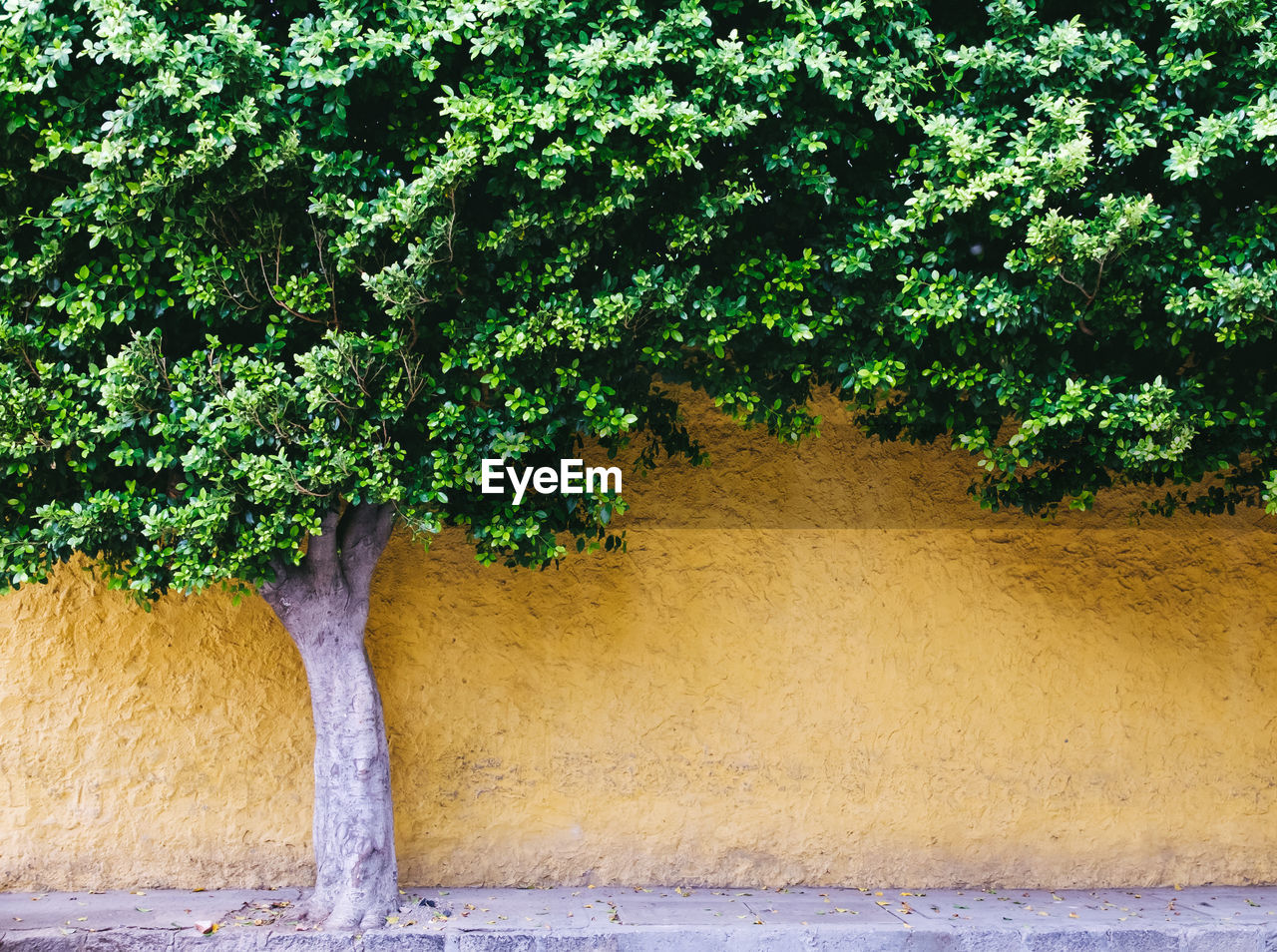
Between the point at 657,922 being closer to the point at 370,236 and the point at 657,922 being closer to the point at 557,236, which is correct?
the point at 557,236

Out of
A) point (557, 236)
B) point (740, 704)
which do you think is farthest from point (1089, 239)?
point (740, 704)

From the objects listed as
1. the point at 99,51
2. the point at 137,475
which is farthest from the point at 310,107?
the point at 137,475

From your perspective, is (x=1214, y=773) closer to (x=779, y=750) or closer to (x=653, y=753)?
(x=779, y=750)

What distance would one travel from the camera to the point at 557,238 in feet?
13.2

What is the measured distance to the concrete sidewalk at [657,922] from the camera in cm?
472

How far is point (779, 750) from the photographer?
228 inches

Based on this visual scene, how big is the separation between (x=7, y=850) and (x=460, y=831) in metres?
2.55

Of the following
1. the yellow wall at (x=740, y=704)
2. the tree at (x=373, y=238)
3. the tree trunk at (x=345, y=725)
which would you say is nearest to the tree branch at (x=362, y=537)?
the tree trunk at (x=345, y=725)

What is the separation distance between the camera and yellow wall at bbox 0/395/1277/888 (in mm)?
5477

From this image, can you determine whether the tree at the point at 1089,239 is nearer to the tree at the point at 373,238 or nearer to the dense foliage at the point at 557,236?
the dense foliage at the point at 557,236

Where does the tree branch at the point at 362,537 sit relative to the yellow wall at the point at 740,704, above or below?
above

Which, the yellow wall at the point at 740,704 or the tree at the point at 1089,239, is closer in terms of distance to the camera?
the tree at the point at 1089,239

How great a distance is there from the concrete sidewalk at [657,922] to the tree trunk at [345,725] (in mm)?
204

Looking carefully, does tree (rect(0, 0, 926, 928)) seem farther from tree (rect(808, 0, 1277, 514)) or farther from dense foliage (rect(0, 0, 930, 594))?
tree (rect(808, 0, 1277, 514))
